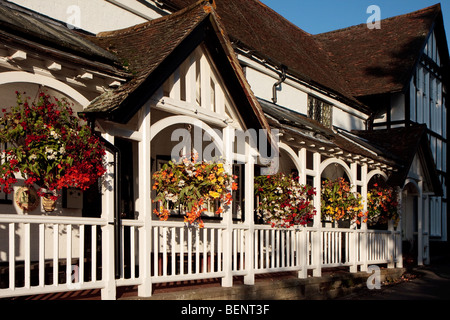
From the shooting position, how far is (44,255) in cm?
786

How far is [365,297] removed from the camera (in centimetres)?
1398

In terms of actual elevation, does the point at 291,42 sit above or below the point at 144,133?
above

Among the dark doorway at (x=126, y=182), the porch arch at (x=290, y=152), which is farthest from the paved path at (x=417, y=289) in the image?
the dark doorway at (x=126, y=182)

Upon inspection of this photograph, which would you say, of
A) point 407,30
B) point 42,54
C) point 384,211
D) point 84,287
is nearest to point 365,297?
point 384,211

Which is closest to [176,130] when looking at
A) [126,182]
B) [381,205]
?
[126,182]

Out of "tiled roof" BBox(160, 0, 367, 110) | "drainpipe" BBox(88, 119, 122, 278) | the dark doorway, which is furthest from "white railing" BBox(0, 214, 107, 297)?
"tiled roof" BBox(160, 0, 367, 110)

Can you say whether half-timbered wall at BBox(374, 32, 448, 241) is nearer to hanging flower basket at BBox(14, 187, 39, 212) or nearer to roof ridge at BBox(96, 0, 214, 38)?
roof ridge at BBox(96, 0, 214, 38)

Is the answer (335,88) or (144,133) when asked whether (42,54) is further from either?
(335,88)

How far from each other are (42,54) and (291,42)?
15818mm

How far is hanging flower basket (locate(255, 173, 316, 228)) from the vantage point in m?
12.0

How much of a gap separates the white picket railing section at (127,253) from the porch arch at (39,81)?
1.62 meters

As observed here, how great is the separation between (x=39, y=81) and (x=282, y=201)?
5719 mm

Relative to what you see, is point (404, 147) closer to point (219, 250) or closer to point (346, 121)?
point (346, 121)

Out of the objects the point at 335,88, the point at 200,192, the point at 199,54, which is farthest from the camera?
the point at 335,88
